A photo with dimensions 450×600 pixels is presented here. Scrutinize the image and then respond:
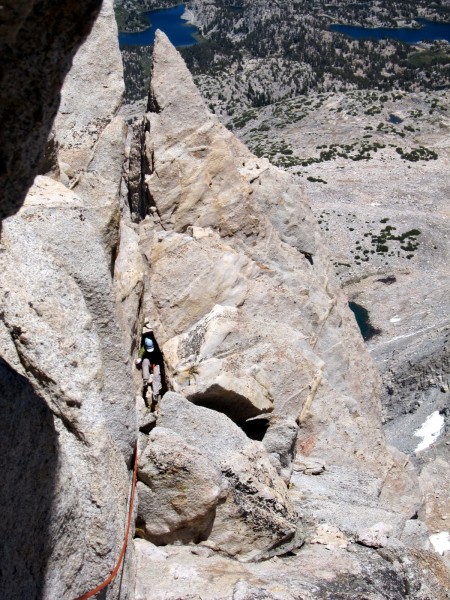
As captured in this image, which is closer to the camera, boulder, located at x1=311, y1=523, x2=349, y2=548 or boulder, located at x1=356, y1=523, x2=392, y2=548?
boulder, located at x1=356, y1=523, x2=392, y2=548

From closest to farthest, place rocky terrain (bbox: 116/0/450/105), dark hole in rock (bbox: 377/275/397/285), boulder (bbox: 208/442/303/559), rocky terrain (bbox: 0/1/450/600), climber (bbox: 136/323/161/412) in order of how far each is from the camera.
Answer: rocky terrain (bbox: 0/1/450/600), boulder (bbox: 208/442/303/559), climber (bbox: 136/323/161/412), dark hole in rock (bbox: 377/275/397/285), rocky terrain (bbox: 116/0/450/105)

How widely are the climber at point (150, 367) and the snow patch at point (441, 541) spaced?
11.0m

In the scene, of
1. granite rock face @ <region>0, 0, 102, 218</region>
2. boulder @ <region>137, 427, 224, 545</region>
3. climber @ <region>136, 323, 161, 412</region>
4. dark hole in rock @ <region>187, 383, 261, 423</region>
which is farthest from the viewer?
climber @ <region>136, 323, 161, 412</region>

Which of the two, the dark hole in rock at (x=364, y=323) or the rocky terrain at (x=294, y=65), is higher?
the dark hole in rock at (x=364, y=323)

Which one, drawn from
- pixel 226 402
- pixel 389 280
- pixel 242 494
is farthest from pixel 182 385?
pixel 389 280

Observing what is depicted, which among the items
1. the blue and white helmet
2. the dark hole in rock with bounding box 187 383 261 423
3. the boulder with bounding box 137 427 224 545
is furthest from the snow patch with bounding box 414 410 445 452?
the boulder with bounding box 137 427 224 545

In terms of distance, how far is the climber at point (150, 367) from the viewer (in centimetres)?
1656

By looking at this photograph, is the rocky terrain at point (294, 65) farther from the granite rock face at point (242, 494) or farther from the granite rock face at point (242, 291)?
the granite rock face at point (242, 494)

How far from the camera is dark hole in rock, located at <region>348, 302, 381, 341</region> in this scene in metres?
55.3

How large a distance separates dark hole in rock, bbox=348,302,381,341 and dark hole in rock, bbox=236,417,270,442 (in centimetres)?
3952

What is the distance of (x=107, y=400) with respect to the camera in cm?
1087


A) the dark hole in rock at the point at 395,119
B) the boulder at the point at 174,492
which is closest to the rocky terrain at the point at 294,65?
the dark hole in rock at the point at 395,119

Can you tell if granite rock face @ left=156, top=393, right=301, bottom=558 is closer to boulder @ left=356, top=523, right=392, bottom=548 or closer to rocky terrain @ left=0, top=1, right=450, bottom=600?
rocky terrain @ left=0, top=1, right=450, bottom=600

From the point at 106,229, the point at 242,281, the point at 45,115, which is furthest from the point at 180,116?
the point at 45,115
